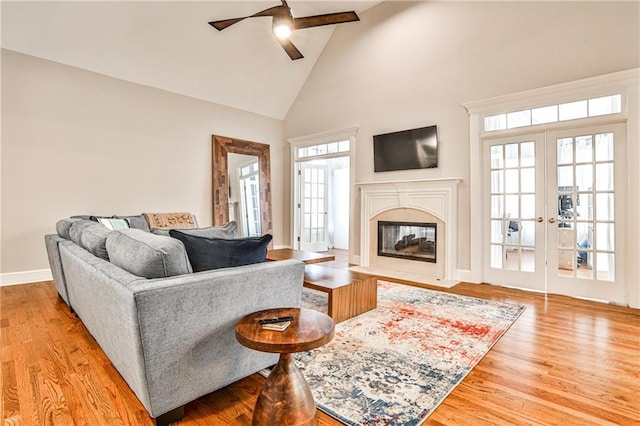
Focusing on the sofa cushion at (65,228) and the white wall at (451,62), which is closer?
the sofa cushion at (65,228)

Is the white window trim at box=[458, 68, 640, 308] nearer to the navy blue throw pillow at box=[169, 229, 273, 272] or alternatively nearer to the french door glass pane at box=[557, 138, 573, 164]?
the french door glass pane at box=[557, 138, 573, 164]

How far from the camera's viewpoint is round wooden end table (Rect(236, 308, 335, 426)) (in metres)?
1.24

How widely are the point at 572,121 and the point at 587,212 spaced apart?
39.7 inches

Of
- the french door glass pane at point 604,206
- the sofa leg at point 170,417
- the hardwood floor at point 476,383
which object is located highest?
the french door glass pane at point 604,206

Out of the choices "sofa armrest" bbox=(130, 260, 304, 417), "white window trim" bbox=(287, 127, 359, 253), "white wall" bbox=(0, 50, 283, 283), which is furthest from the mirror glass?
"sofa armrest" bbox=(130, 260, 304, 417)

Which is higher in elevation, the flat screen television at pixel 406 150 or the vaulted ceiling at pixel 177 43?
the vaulted ceiling at pixel 177 43

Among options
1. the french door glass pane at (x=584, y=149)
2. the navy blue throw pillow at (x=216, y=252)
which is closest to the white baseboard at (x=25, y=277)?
the navy blue throw pillow at (x=216, y=252)

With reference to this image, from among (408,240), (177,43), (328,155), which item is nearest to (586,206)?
(408,240)

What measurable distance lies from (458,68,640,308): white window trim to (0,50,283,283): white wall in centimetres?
430

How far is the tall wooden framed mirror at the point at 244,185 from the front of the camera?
5789 millimetres

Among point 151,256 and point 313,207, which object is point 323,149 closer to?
point 313,207

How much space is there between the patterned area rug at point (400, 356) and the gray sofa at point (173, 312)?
422 mm

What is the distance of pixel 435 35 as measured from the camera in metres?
4.48

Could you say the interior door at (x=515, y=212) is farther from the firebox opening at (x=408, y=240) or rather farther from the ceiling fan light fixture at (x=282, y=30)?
the ceiling fan light fixture at (x=282, y=30)
